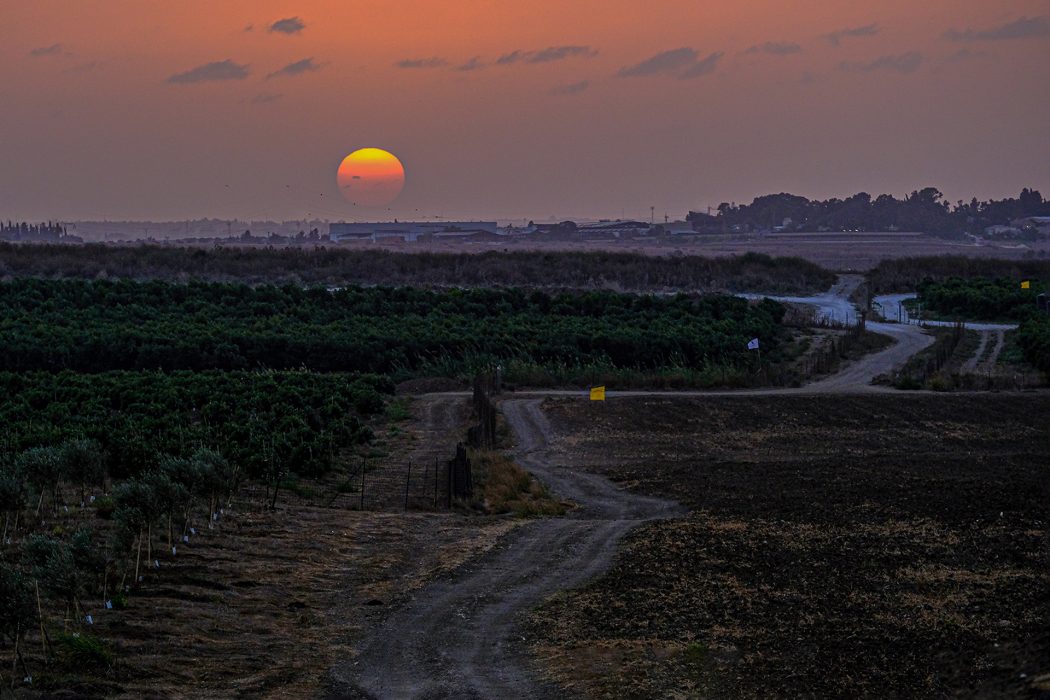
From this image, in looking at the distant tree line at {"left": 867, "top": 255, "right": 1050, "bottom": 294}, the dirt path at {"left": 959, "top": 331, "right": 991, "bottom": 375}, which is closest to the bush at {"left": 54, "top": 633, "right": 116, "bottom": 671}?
the dirt path at {"left": 959, "top": 331, "right": 991, "bottom": 375}

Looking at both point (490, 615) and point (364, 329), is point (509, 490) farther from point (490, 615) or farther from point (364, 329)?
point (364, 329)

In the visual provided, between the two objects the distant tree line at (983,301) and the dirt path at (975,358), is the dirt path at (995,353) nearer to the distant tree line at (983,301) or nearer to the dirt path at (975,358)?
the dirt path at (975,358)

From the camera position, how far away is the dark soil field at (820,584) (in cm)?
1247

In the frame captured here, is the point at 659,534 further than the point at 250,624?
Yes

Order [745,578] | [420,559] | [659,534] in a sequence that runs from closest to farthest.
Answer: [745,578] → [420,559] → [659,534]

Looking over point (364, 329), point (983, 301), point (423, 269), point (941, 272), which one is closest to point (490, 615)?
point (364, 329)

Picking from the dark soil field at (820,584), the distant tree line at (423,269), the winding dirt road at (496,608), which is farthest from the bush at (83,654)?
the distant tree line at (423,269)

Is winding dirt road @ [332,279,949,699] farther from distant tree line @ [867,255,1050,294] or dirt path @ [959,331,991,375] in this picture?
distant tree line @ [867,255,1050,294]

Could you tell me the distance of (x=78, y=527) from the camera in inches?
707

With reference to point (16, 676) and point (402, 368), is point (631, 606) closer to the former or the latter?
point (16, 676)

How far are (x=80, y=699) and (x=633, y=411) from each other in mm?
25194

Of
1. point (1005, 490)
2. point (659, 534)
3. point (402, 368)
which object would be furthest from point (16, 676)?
point (402, 368)

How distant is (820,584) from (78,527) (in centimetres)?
982

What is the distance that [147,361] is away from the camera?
1821 inches
